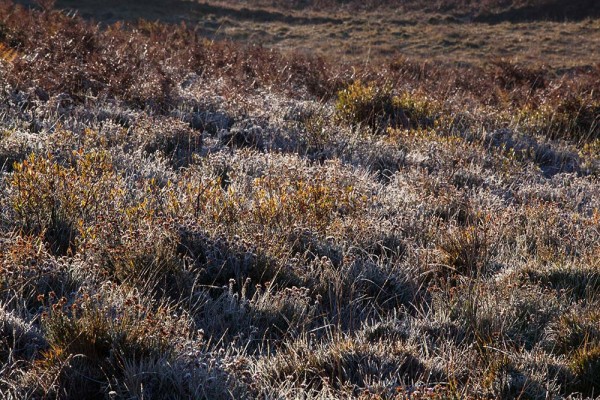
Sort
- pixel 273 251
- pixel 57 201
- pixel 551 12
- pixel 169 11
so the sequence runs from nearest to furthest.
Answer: pixel 273 251
pixel 57 201
pixel 169 11
pixel 551 12

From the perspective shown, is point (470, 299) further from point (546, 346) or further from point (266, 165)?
point (266, 165)

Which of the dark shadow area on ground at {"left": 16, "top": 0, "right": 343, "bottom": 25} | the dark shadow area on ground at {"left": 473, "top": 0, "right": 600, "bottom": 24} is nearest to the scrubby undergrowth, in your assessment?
the dark shadow area on ground at {"left": 16, "top": 0, "right": 343, "bottom": 25}

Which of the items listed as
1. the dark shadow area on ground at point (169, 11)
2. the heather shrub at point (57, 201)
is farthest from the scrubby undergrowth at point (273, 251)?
the dark shadow area on ground at point (169, 11)

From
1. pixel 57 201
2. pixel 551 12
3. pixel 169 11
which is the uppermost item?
pixel 551 12

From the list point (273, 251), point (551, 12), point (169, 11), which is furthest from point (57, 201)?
point (551, 12)

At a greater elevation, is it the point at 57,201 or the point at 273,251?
the point at 57,201

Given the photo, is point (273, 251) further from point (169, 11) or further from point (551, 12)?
point (551, 12)

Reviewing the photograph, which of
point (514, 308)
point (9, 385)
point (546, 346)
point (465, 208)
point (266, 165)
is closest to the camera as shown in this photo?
point (9, 385)

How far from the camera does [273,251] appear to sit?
414 cm

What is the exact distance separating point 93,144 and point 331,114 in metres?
3.41

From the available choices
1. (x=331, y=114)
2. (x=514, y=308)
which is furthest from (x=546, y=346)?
(x=331, y=114)

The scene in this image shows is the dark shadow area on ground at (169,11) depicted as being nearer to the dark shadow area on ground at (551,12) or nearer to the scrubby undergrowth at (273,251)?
the dark shadow area on ground at (551,12)

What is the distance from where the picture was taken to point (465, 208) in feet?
17.6

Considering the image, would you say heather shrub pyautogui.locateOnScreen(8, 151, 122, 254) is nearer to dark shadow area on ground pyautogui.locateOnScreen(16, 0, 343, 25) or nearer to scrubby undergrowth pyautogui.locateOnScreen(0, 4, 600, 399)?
scrubby undergrowth pyautogui.locateOnScreen(0, 4, 600, 399)
